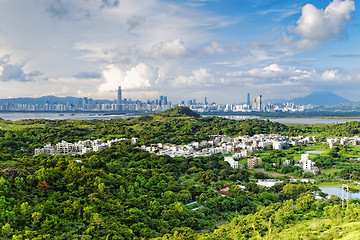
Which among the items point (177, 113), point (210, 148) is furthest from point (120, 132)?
point (177, 113)

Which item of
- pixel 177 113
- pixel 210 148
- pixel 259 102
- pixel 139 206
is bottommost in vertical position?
pixel 210 148

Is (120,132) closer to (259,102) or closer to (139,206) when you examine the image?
(139,206)

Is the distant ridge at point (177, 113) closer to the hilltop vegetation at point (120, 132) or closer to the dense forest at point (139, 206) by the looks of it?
the hilltop vegetation at point (120, 132)

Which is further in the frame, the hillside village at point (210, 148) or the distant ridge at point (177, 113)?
the distant ridge at point (177, 113)

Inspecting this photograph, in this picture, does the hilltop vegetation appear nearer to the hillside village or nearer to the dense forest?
the hillside village

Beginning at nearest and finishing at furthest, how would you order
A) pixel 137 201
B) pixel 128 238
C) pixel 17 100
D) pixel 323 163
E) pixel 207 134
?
pixel 128 238, pixel 137 201, pixel 323 163, pixel 207 134, pixel 17 100

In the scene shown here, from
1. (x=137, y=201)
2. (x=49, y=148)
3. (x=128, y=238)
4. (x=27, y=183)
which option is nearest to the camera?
(x=128, y=238)

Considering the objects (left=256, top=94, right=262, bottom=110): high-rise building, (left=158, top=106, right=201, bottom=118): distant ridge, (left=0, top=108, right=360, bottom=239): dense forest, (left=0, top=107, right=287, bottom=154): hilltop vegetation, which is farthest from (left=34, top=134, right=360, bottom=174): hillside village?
(left=256, top=94, right=262, bottom=110): high-rise building

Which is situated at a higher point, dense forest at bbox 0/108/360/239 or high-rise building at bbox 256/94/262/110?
high-rise building at bbox 256/94/262/110

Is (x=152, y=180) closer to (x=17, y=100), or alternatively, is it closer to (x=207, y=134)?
(x=207, y=134)

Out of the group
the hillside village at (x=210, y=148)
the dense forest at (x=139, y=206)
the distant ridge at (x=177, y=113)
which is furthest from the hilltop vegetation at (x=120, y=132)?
the dense forest at (x=139, y=206)

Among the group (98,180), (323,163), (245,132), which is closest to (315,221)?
(98,180)
